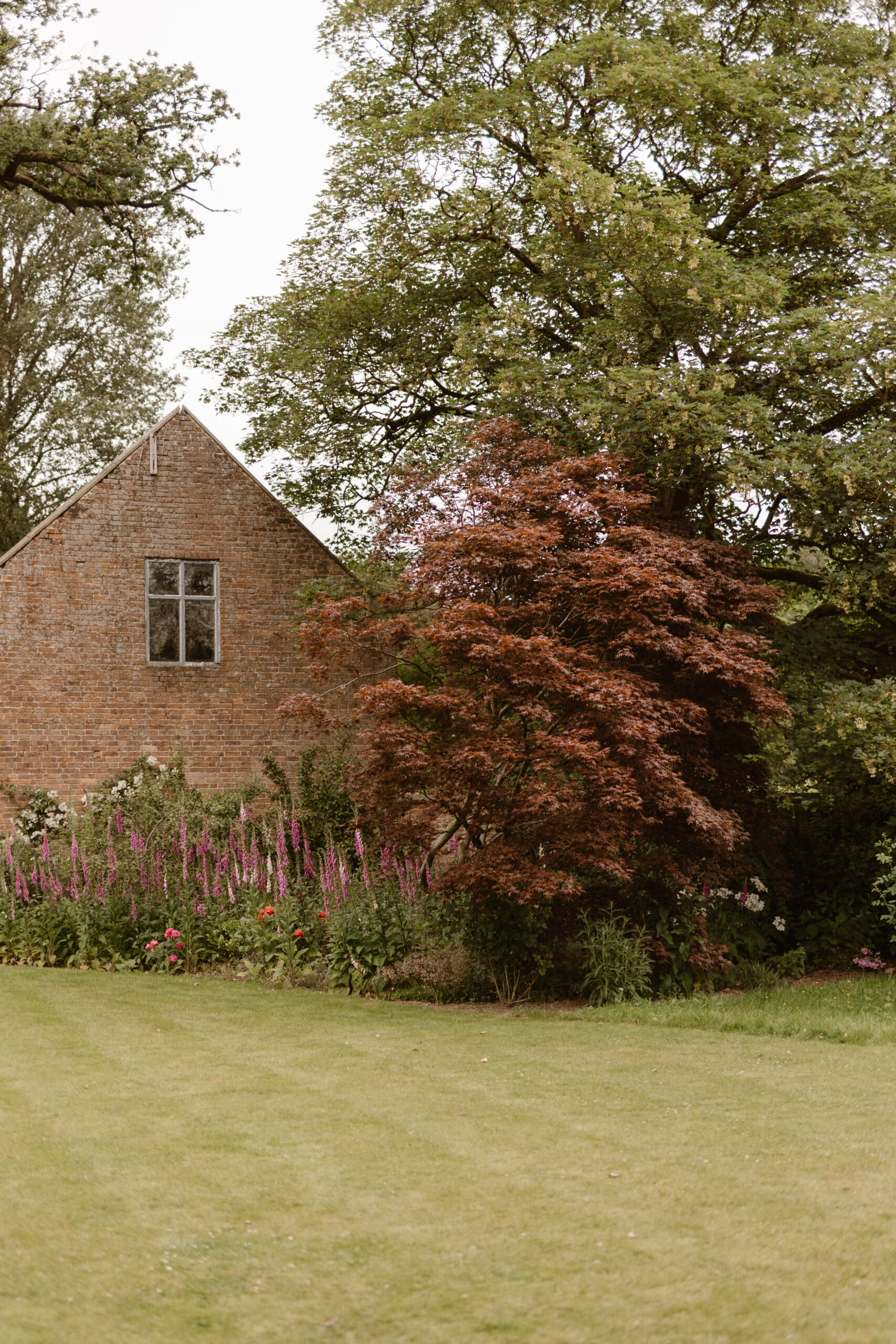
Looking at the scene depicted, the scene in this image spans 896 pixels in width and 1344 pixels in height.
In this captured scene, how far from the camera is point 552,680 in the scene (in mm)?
9812

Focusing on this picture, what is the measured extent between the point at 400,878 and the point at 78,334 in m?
20.4

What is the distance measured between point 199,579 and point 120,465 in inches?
75.4

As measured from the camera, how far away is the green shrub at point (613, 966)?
10688 millimetres

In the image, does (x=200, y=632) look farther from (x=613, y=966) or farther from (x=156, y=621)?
(x=613, y=966)

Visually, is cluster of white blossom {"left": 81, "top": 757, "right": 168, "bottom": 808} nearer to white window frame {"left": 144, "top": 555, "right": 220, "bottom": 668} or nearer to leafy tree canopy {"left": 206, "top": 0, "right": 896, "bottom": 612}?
white window frame {"left": 144, "top": 555, "right": 220, "bottom": 668}

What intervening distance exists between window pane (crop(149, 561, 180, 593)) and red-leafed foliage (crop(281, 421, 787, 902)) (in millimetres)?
6400

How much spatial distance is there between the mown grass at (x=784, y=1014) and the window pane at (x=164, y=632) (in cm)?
929

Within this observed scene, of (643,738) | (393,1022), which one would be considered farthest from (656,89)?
(393,1022)

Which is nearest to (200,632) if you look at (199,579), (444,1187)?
(199,579)

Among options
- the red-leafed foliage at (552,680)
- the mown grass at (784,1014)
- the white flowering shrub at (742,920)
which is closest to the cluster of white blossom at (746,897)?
the white flowering shrub at (742,920)

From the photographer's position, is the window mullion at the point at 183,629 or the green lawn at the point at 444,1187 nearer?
the green lawn at the point at 444,1187

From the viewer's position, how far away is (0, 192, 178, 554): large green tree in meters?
27.9

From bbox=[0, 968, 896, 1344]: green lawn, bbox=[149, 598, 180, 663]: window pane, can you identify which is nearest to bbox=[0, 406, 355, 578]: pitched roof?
bbox=[149, 598, 180, 663]: window pane

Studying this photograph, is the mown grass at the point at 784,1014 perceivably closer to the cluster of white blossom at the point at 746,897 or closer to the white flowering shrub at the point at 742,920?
the white flowering shrub at the point at 742,920
